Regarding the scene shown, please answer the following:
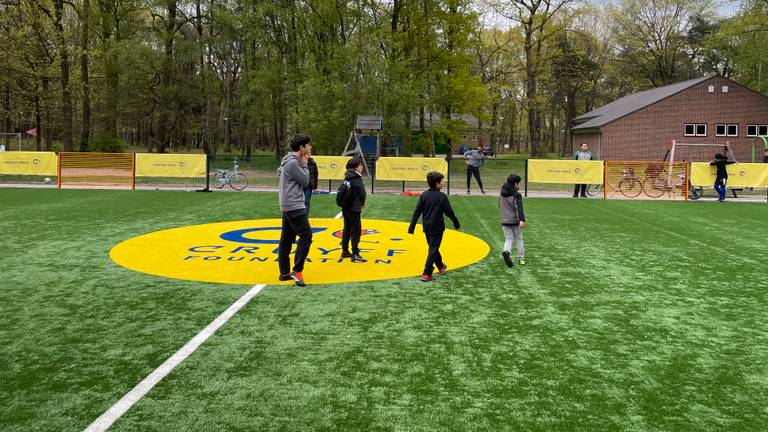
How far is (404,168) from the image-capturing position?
22266 millimetres

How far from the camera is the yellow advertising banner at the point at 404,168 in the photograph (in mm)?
22062

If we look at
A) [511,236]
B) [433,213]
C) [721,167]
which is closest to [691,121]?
[721,167]

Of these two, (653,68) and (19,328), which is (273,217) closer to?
(19,328)

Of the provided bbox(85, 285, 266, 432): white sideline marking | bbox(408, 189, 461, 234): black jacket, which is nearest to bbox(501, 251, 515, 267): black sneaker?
bbox(408, 189, 461, 234): black jacket

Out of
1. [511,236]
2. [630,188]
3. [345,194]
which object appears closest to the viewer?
[345,194]

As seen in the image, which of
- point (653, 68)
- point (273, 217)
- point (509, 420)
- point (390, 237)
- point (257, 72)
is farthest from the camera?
point (653, 68)

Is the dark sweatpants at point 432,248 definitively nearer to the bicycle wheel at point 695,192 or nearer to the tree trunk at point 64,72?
the bicycle wheel at point 695,192

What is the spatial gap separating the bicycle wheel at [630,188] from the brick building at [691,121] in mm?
21225

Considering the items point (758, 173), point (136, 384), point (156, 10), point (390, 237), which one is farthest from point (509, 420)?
point (156, 10)

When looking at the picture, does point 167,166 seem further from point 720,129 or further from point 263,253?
point 720,129

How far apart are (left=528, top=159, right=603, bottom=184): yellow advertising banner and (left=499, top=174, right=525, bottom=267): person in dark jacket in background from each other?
13256 mm

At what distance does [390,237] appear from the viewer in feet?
37.1

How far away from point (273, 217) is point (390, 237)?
4.24 meters

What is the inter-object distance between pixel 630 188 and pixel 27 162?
22.8 m
